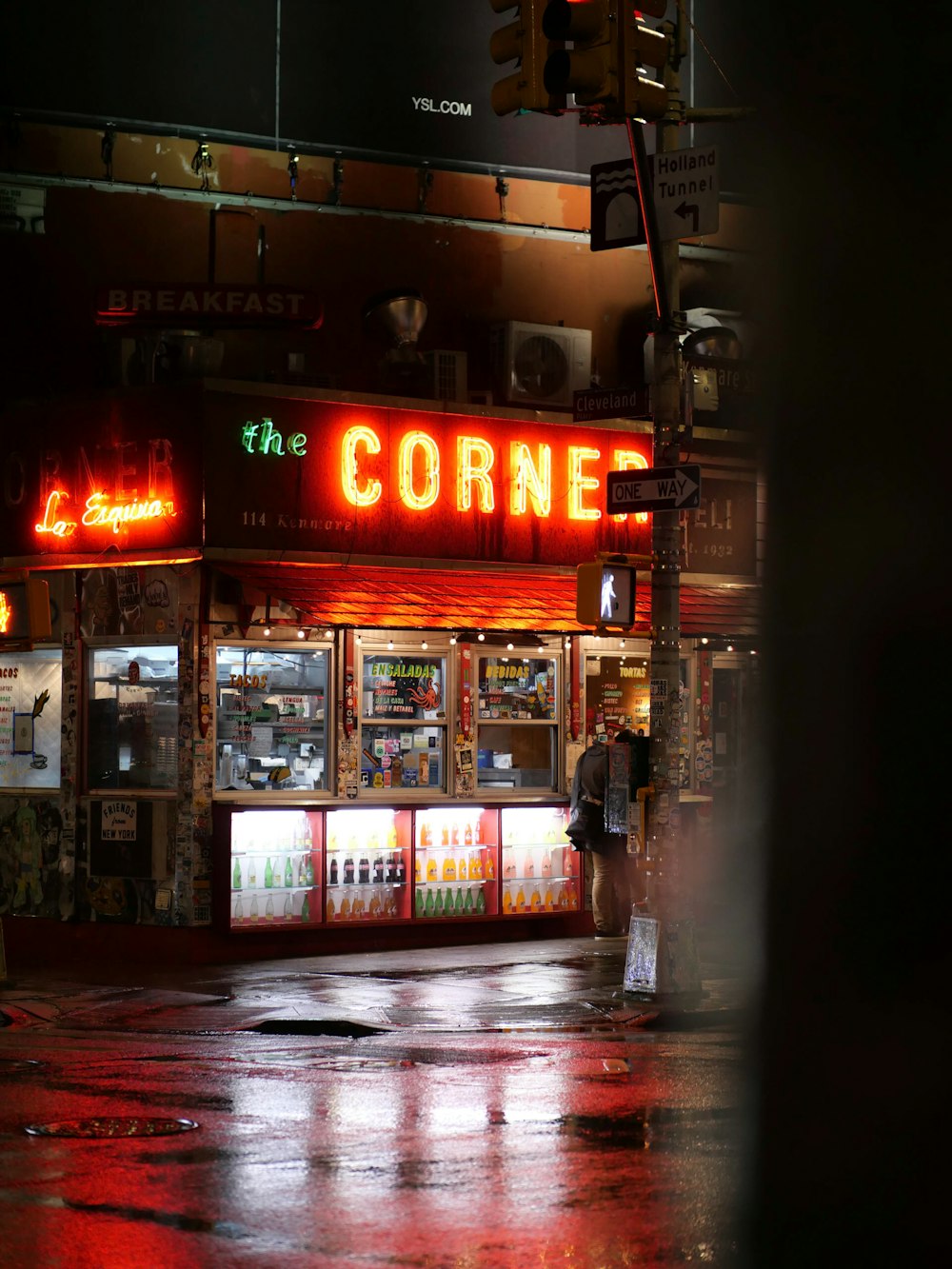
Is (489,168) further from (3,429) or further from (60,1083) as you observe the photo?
(60,1083)

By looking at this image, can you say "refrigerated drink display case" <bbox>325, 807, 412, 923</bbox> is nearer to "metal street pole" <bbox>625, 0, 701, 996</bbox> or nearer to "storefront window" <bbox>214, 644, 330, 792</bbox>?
"storefront window" <bbox>214, 644, 330, 792</bbox>

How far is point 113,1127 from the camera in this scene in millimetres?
8945

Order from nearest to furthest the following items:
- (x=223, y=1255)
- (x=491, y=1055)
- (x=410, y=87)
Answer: (x=223, y=1255)
(x=491, y=1055)
(x=410, y=87)

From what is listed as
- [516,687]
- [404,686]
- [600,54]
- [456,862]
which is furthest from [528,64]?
[456,862]

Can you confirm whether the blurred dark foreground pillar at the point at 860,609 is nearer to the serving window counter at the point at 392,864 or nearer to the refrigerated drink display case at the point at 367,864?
the serving window counter at the point at 392,864

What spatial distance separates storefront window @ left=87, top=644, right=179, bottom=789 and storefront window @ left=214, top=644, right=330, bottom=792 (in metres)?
0.49

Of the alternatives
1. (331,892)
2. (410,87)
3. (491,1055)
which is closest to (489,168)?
(410,87)

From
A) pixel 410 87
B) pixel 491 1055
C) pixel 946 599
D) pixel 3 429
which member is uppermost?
pixel 410 87

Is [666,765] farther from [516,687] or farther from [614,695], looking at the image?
[614,695]

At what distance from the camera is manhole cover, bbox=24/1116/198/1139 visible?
878 centimetres

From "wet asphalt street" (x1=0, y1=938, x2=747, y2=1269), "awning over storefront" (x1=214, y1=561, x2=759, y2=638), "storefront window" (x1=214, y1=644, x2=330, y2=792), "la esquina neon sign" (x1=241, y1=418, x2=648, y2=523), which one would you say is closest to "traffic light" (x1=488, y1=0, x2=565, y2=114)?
"wet asphalt street" (x1=0, y1=938, x2=747, y2=1269)

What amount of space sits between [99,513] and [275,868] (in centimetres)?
412

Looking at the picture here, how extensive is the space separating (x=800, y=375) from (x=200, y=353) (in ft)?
51.3

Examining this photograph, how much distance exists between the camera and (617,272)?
22.7 meters
